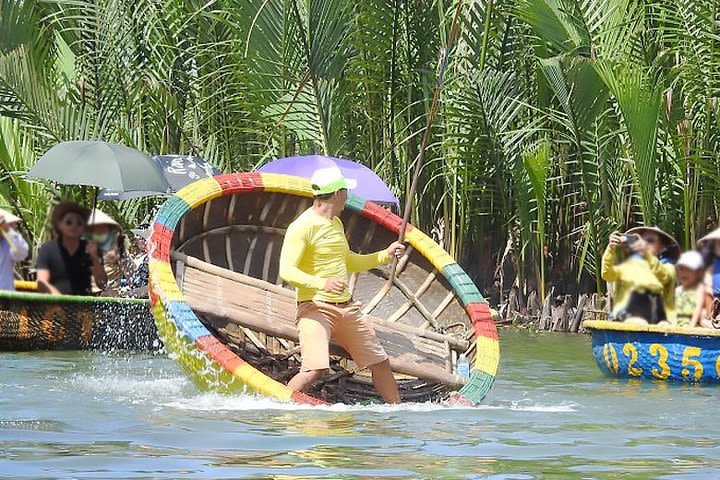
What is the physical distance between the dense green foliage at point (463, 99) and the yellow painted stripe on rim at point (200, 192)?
4.47 meters

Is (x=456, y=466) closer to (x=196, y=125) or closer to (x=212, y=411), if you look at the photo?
(x=212, y=411)

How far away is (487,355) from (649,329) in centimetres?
233

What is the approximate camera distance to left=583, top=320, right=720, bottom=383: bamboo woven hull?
369 inches

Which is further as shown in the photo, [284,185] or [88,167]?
[284,185]

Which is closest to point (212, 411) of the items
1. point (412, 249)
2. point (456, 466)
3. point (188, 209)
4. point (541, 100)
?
point (188, 209)

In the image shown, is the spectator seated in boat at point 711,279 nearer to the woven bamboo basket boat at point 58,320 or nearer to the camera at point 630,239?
the camera at point 630,239

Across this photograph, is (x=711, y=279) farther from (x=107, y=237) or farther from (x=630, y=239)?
(x=107, y=237)

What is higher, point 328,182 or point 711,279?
point 328,182

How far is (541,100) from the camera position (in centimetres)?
1454

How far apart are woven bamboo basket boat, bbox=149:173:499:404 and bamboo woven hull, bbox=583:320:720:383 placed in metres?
1.62

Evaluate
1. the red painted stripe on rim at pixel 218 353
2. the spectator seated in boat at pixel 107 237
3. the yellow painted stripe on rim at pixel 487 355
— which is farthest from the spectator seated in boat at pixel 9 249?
the yellow painted stripe on rim at pixel 487 355

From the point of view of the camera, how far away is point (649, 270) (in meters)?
5.45

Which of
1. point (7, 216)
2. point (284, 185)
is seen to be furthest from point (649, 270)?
point (7, 216)

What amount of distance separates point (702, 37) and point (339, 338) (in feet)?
20.7
